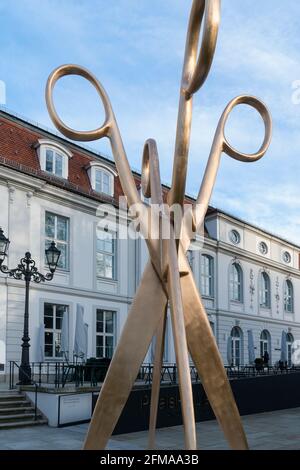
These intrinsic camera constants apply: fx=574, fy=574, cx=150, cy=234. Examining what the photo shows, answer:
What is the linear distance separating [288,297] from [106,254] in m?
17.6

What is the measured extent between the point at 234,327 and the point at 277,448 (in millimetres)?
21002

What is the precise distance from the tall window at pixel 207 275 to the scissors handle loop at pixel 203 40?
22878 mm

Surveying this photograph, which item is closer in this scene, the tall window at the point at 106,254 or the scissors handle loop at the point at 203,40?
the scissors handle loop at the point at 203,40

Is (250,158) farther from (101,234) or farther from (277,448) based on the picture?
(101,234)

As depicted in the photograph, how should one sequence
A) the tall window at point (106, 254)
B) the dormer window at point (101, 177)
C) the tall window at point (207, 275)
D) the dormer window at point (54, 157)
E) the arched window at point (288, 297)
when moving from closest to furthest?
1. the dormer window at point (54, 157)
2. the tall window at point (106, 254)
3. the dormer window at point (101, 177)
4. the tall window at point (207, 275)
5. the arched window at point (288, 297)

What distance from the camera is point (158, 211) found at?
6.62 meters

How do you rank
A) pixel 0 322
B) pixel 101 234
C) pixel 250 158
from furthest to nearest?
pixel 101 234 < pixel 0 322 < pixel 250 158

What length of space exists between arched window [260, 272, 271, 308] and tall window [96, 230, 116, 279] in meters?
13.4

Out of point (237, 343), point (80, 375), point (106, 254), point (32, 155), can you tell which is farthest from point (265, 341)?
point (80, 375)

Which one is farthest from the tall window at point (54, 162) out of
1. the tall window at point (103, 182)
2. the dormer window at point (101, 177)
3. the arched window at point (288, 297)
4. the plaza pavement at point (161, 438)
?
the arched window at point (288, 297)

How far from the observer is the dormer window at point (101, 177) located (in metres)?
23.6

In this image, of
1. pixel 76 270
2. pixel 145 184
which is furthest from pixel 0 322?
pixel 145 184

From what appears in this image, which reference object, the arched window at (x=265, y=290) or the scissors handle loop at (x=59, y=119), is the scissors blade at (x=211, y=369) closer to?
A: the scissors handle loop at (x=59, y=119)

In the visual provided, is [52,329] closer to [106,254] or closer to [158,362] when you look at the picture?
[106,254]
